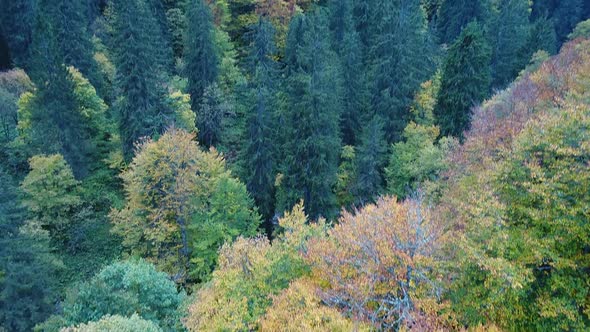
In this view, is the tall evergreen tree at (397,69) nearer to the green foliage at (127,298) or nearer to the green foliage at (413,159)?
the green foliage at (413,159)

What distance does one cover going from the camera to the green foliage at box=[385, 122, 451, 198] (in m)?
25.5

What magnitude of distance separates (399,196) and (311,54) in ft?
36.4

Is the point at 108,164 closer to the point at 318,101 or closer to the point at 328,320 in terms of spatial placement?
the point at 318,101

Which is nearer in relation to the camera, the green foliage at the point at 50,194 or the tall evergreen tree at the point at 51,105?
the green foliage at the point at 50,194

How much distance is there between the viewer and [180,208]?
24.2m

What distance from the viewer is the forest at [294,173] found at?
11.8 m

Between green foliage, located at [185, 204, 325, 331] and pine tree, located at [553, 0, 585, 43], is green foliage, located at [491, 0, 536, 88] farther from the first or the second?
green foliage, located at [185, 204, 325, 331]

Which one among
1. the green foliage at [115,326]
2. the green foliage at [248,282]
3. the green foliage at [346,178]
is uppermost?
the green foliage at [248,282]

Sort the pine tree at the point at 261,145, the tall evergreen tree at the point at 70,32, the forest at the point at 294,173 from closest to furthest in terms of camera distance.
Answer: the forest at the point at 294,173, the pine tree at the point at 261,145, the tall evergreen tree at the point at 70,32

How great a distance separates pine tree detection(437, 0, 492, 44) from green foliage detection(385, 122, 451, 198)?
19.5 m

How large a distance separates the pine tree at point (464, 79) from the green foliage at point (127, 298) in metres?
21.6

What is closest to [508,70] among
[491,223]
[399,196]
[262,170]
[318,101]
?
[399,196]

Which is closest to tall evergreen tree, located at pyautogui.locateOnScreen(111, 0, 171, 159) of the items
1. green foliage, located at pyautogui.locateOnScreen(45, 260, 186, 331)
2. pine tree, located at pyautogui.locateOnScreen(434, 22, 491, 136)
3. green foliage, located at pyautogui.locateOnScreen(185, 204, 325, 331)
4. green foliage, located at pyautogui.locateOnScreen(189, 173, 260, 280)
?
green foliage, located at pyautogui.locateOnScreen(189, 173, 260, 280)

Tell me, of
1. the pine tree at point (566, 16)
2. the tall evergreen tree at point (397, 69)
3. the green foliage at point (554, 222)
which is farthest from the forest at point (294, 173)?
the pine tree at point (566, 16)
